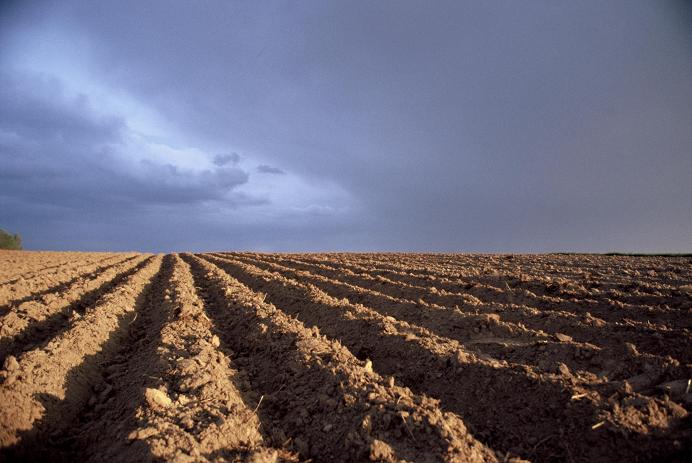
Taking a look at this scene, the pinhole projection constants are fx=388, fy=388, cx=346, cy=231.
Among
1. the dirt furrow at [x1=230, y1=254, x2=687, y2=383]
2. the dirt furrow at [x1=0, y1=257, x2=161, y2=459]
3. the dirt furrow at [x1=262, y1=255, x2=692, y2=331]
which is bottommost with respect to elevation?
the dirt furrow at [x1=0, y1=257, x2=161, y2=459]

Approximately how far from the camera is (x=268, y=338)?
17.9 ft

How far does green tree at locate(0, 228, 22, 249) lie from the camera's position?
1725 inches

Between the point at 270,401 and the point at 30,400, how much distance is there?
218 cm

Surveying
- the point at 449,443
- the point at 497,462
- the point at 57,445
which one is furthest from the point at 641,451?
the point at 57,445

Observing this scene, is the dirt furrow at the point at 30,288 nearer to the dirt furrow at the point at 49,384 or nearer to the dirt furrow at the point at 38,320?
the dirt furrow at the point at 38,320

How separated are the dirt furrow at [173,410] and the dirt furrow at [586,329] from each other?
3.65 m

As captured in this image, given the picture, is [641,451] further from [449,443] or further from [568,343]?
[568,343]

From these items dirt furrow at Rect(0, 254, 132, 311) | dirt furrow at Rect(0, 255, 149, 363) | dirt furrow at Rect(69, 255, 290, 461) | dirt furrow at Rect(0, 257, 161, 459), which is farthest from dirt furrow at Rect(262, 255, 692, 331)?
Answer: dirt furrow at Rect(0, 254, 132, 311)

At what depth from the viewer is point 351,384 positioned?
367 cm

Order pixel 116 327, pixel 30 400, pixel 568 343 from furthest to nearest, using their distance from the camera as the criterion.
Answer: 1. pixel 116 327
2. pixel 568 343
3. pixel 30 400

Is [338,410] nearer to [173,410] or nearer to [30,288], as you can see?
[173,410]

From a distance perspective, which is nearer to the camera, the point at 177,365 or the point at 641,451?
the point at 641,451

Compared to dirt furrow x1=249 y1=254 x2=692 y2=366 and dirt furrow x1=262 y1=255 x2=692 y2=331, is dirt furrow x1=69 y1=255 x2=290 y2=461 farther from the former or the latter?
dirt furrow x1=262 y1=255 x2=692 y2=331

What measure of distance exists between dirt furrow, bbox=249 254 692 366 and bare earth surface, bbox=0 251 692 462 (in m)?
0.03
